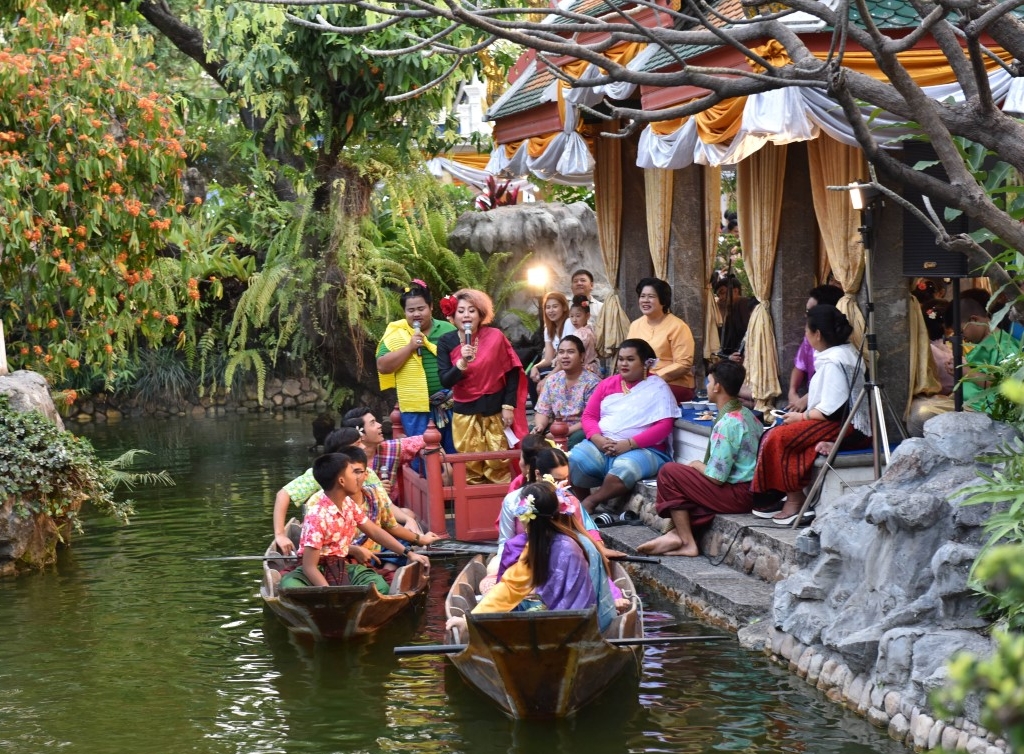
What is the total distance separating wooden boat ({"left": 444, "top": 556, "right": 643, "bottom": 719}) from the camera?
6.40 m

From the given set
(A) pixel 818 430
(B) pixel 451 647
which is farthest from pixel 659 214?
(B) pixel 451 647

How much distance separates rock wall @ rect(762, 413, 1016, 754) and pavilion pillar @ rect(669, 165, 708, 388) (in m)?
5.90

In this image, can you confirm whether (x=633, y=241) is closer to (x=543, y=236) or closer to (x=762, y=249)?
(x=762, y=249)

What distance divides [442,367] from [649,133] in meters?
2.66

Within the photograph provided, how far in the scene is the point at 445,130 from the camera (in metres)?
18.3

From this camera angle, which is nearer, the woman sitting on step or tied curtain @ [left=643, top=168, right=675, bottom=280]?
the woman sitting on step

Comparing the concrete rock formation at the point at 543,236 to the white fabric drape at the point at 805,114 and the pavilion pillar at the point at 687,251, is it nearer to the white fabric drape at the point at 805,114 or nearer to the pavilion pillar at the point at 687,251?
the pavilion pillar at the point at 687,251

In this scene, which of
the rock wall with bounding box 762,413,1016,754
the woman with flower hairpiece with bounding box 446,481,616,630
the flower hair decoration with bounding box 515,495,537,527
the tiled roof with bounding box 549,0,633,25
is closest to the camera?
the rock wall with bounding box 762,413,1016,754

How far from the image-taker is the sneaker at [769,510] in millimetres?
9266

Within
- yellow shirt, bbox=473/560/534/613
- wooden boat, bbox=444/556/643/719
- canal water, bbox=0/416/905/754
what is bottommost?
canal water, bbox=0/416/905/754

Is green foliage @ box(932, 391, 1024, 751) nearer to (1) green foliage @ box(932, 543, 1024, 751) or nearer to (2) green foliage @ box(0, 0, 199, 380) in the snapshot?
(1) green foliage @ box(932, 543, 1024, 751)

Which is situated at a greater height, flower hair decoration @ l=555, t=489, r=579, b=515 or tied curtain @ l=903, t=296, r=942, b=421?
tied curtain @ l=903, t=296, r=942, b=421

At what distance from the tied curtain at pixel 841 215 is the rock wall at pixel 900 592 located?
2.34 metres

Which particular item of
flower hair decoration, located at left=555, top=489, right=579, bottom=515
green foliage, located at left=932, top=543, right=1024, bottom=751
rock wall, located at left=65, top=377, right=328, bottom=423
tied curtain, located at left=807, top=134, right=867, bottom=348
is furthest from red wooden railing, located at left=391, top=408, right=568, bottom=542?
rock wall, located at left=65, top=377, right=328, bottom=423
